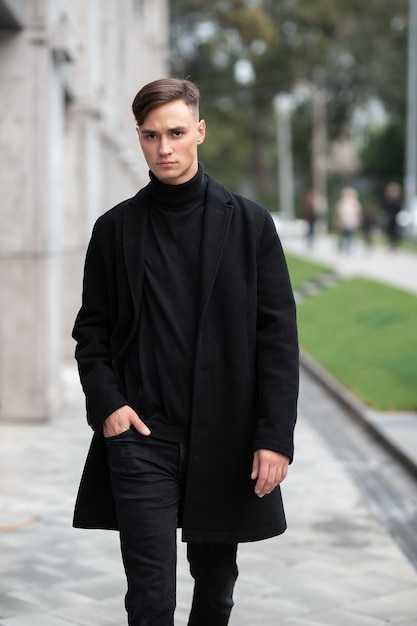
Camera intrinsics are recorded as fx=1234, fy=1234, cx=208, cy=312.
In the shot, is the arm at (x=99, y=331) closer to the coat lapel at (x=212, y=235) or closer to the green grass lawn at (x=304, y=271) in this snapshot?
the coat lapel at (x=212, y=235)

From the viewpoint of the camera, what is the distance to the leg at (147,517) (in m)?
3.39

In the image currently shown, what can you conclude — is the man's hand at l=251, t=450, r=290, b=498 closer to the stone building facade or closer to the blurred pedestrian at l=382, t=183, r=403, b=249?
the stone building facade

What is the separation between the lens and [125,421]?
344 cm

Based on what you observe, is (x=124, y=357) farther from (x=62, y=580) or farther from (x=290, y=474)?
(x=290, y=474)

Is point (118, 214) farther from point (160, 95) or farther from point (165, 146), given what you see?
point (160, 95)

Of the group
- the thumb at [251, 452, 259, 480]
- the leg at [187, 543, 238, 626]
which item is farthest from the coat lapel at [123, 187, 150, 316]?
the leg at [187, 543, 238, 626]

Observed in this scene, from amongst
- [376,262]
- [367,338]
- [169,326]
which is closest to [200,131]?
[169,326]

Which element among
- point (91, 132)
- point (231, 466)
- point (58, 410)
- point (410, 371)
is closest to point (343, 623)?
point (231, 466)

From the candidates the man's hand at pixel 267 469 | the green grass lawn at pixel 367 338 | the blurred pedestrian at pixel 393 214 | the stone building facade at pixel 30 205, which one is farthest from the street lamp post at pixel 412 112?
the man's hand at pixel 267 469

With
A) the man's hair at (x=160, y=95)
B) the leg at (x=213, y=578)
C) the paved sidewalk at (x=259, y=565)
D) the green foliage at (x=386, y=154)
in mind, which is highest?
the man's hair at (x=160, y=95)

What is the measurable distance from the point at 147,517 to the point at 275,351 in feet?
1.93

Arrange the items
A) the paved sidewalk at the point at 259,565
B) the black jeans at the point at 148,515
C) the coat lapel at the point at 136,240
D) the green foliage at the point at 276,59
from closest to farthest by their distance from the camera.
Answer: the black jeans at the point at 148,515 → the coat lapel at the point at 136,240 → the paved sidewalk at the point at 259,565 → the green foliage at the point at 276,59

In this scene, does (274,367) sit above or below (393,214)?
above

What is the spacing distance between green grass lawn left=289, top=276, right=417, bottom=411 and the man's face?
8.26 metres
